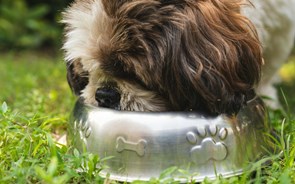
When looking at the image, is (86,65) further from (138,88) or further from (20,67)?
(20,67)

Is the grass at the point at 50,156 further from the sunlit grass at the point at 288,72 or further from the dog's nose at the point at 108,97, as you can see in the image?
the sunlit grass at the point at 288,72

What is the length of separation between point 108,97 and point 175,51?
2.09 feet

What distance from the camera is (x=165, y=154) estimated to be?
2.99m

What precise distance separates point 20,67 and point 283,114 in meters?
4.48

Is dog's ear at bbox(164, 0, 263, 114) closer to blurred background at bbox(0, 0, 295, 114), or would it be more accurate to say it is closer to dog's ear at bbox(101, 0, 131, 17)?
dog's ear at bbox(101, 0, 131, 17)

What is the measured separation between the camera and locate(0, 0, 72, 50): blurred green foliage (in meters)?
9.31

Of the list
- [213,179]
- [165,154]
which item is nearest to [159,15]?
[165,154]

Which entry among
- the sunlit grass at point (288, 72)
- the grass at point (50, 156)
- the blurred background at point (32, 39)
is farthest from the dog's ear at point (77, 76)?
the sunlit grass at point (288, 72)

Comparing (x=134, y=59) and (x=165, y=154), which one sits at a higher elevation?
(x=134, y=59)

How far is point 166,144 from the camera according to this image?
9.84 feet

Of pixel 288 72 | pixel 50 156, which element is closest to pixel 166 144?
pixel 50 156

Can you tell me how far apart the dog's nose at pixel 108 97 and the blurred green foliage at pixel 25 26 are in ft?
19.6

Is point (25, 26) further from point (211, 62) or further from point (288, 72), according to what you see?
point (211, 62)

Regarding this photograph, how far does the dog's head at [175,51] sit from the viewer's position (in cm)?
307
